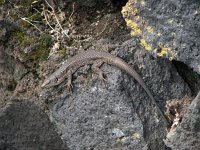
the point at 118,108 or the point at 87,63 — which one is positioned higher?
the point at 87,63

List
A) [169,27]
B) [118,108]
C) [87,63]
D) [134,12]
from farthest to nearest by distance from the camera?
1. [87,63]
2. [118,108]
3. [134,12]
4. [169,27]

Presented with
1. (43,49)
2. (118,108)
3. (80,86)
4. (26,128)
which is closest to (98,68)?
(80,86)

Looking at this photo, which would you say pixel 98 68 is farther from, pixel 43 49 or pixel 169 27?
pixel 169 27

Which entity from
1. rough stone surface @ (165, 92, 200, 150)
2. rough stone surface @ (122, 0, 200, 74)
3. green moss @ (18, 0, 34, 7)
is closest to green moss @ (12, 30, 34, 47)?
green moss @ (18, 0, 34, 7)

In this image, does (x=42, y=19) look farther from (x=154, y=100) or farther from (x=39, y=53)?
(x=154, y=100)

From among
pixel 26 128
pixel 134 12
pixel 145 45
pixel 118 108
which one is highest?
pixel 134 12

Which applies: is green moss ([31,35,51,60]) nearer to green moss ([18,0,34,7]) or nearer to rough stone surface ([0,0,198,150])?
rough stone surface ([0,0,198,150])

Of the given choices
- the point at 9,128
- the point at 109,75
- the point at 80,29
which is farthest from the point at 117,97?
the point at 9,128
